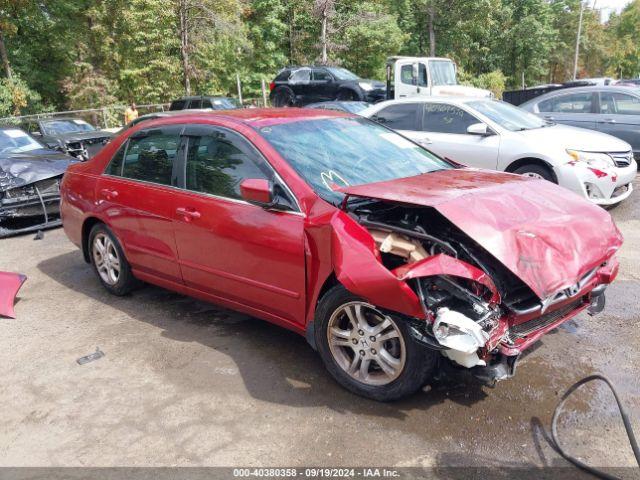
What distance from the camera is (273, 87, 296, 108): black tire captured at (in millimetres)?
19078

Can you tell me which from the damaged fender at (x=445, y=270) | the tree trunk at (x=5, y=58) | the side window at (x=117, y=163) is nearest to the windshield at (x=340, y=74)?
the side window at (x=117, y=163)

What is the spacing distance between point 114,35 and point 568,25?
124 feet

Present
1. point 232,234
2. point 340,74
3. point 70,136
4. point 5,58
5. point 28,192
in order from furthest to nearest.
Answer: point 5,58 → point 340,74 → point 70,136 → point 28,192 → point 232,234

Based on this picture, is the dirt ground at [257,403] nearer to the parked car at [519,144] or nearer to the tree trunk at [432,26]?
the parked car at [519,144]

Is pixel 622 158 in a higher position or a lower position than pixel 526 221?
lower

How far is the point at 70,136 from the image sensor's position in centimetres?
1352

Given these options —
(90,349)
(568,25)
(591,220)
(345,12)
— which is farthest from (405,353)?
(568,25)

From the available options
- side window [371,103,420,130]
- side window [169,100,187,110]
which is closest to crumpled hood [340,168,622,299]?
side window [371,103,420,130]

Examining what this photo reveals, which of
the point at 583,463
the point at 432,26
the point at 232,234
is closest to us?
the point at 583,463

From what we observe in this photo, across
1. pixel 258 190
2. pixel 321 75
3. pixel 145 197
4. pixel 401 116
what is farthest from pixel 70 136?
pixel 258 190

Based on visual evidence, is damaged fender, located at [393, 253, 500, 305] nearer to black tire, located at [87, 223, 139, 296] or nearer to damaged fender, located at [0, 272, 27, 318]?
black tire, located at [87, 223, 139, 296]

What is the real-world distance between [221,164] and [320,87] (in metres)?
15.0

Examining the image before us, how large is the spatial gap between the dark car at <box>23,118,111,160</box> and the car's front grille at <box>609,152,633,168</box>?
10.5 meters

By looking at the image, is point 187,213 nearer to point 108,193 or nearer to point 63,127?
point 108,193
